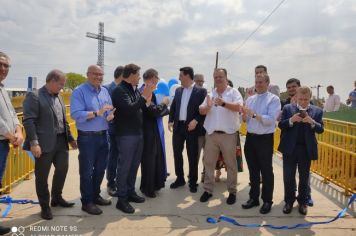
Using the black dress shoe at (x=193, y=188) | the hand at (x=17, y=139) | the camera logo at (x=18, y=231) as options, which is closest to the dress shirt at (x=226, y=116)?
the black dress shoe at (x=193, y=188)

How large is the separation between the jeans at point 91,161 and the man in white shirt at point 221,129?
1.53 meters

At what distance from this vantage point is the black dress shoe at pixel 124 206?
4.41m

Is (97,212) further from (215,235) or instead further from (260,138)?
(260,138)

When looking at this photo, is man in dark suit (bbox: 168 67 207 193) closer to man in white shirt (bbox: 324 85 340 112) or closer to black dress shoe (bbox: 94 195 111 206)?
black dress shoe (bbox: 94 195 111 206)

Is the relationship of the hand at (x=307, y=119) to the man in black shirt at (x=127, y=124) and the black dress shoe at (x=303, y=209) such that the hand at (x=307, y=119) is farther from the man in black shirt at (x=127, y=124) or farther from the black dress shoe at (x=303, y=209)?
the man in black shirt at (x=127, y=124)

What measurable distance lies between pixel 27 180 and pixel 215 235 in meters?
3.84

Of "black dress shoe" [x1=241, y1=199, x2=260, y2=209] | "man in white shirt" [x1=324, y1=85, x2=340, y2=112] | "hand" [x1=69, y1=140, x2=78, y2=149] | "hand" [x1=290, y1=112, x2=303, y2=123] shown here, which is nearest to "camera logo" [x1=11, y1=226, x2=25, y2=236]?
"hand" [x1=69, y1=140, x2=78, y2=149]

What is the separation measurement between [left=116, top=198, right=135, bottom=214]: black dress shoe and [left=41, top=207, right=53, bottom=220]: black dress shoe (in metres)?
0.87

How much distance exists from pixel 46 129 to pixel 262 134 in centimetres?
281

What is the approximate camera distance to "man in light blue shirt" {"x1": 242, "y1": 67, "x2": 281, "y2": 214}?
175 inches

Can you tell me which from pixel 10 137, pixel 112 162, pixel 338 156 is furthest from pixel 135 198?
pixel 338 156

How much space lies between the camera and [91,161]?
4.34 meters

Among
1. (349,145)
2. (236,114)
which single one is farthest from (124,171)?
(349,145)

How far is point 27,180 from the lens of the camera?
5.94m
